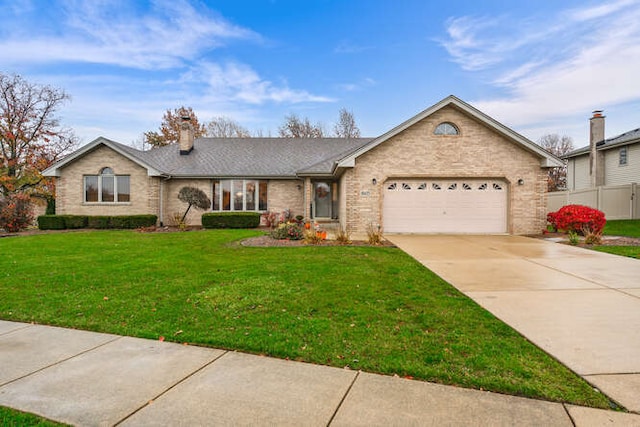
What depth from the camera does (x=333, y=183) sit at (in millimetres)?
19422

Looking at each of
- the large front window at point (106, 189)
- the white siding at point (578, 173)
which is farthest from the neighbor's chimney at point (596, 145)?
the large front window at point (106, 189)

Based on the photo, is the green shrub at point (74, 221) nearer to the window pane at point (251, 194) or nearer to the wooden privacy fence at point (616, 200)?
the window pane at point (251, 194)

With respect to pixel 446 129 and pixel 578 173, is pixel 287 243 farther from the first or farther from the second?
pixel 578 173

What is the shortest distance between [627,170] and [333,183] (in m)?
18.7

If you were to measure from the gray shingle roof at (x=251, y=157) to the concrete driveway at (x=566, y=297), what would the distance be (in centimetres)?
999

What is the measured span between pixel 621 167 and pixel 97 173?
32.1 m

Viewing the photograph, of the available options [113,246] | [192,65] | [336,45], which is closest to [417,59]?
[336,45]

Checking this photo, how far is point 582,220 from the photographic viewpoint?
495 inches

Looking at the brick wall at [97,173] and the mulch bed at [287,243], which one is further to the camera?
the brick wall at [97,173]

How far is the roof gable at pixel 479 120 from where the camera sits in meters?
13.5

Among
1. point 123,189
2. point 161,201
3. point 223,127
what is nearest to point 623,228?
point 161,201

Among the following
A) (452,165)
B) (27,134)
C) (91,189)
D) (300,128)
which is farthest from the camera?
(300,128)

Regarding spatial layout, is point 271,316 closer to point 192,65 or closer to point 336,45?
point 336,45

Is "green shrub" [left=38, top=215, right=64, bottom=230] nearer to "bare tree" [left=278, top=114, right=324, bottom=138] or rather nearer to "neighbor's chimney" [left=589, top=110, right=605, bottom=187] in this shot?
"bare tree" [left=278, top=114, right=324, bottom=138]
